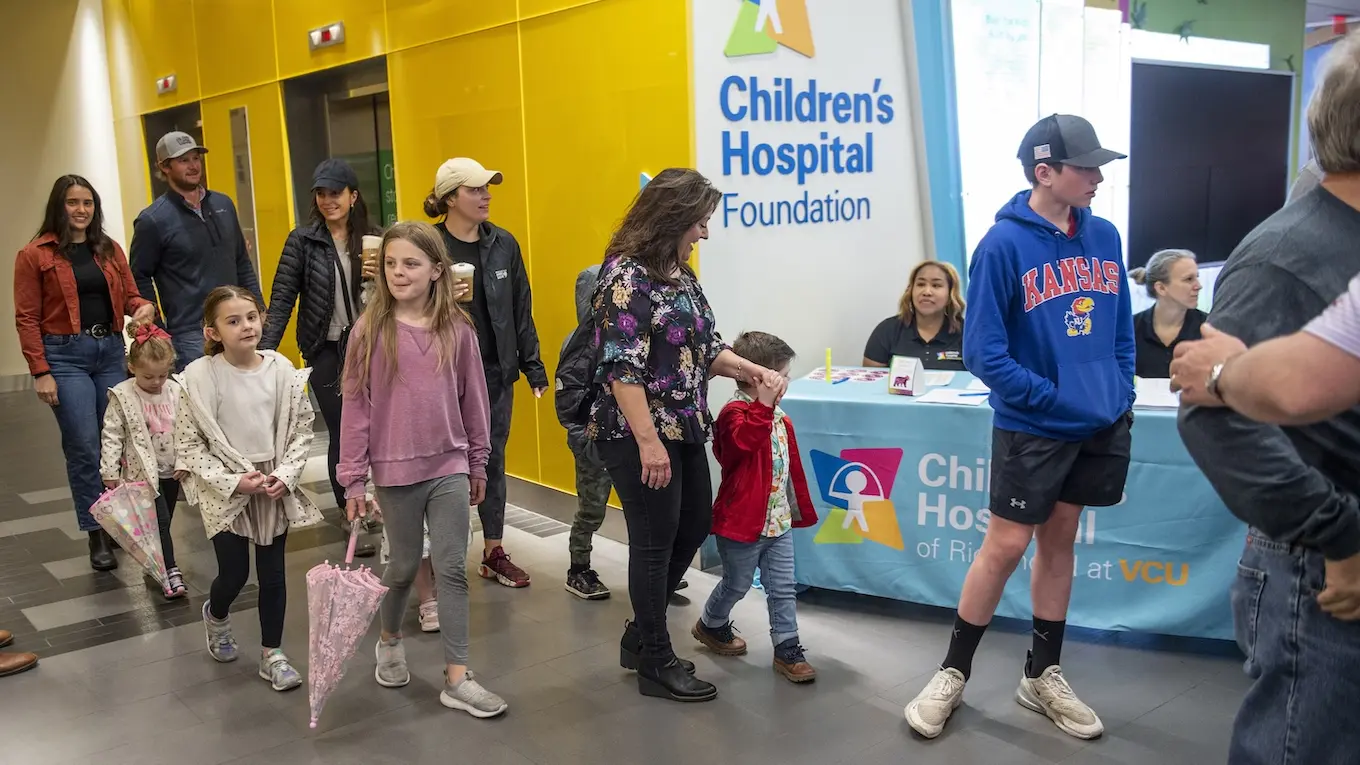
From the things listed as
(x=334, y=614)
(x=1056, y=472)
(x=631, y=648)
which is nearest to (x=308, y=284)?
(x=334, y=614)

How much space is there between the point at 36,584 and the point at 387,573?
237 cm

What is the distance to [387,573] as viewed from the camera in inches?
140

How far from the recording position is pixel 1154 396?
3955mm

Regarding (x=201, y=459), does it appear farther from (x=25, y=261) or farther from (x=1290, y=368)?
(x=1290, y=368)

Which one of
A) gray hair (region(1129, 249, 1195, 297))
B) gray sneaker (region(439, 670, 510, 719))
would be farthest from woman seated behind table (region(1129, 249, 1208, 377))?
gray sneaker (region(439, 670, 510, 719))

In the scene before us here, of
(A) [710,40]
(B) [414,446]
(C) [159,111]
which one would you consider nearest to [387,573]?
(B) [414,446]

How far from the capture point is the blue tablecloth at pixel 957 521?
12.4 ft

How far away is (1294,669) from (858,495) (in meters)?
2.55

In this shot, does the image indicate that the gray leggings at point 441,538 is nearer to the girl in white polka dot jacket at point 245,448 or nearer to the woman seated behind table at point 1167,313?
the girl in white polka dot jacket at point 245,448

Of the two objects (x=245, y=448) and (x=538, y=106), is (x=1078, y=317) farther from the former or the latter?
(x=538, y=106)

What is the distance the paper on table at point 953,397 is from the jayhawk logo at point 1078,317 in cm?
90

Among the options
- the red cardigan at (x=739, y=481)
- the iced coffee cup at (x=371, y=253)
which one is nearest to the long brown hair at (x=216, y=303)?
the iced coffee cup at (x=371, y=253)

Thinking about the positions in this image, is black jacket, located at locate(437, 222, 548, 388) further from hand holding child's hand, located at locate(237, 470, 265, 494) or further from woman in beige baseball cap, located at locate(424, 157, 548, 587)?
hand holding child's hand, located at locate(237, 470, 265, 494)

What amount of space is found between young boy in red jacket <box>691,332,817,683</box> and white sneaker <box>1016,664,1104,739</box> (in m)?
0.69
